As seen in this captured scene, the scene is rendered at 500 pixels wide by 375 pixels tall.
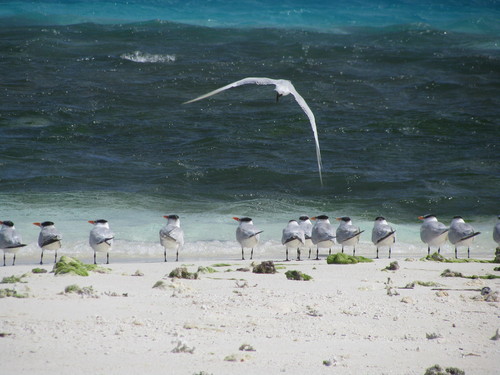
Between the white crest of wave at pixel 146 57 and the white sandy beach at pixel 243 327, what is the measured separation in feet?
61.0

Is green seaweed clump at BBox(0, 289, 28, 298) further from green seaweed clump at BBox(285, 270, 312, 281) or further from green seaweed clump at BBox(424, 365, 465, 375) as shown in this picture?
green seaweed clump at BBox(424, 365, 465, 375)

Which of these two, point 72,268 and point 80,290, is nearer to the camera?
point 80,290

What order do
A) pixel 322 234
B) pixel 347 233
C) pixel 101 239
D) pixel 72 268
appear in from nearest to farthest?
pixel 72 268
pixel 101 239
pixel 322 234
pixel 347 233

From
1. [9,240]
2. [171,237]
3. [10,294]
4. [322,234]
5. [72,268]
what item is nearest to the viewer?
[10,294]

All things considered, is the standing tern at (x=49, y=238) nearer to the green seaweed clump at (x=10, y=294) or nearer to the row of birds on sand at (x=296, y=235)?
the row of birds on sand at (x=296, y=235)

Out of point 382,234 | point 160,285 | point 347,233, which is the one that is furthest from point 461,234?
point 160,285

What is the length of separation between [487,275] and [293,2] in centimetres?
3565

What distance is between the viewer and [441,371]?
493 centimetres

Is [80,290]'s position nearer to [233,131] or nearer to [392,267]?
[392,267]

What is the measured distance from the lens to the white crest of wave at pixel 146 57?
25922 millimetres

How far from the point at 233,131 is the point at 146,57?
769cm

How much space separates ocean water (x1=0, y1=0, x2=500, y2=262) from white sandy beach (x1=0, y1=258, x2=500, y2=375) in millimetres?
3978

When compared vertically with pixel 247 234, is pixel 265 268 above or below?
below

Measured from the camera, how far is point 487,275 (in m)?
8.70
